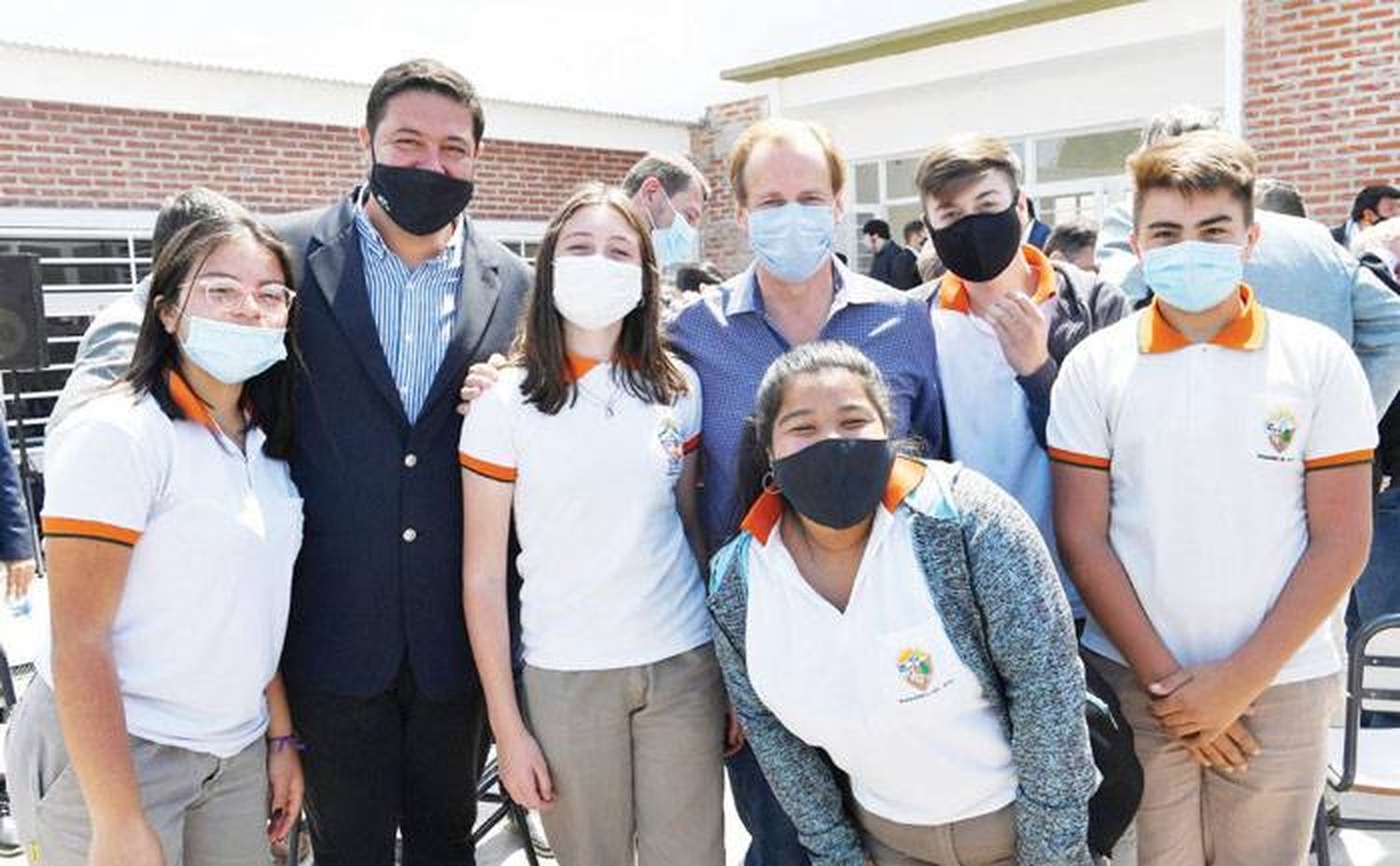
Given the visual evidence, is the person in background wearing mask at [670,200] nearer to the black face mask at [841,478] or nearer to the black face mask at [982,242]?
the black face mask at [982,242]

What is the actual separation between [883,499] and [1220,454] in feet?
2.19

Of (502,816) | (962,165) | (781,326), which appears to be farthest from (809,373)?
(502,816)

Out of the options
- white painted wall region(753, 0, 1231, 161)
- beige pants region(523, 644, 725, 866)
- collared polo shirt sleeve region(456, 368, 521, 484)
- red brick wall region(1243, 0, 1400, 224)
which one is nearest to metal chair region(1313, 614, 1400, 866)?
beige pants region(523, 644, 725, 866)

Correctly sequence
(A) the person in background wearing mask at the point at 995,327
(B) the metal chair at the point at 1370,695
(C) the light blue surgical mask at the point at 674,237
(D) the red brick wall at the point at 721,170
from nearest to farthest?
(A) the person in background wearing mask at the point at 995,327
(B) the metal chair at the point at 1370,695
(C) the light blue surgical mask at the point at 674,237
(D) the red brick wall at the point at 721,170

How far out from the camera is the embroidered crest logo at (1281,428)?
6.50 ft

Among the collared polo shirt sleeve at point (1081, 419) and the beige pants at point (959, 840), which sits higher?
the collared polo shirt sleeve at point (1081, 419)

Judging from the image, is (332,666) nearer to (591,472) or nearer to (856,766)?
(591,472)

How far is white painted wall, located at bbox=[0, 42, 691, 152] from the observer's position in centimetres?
791

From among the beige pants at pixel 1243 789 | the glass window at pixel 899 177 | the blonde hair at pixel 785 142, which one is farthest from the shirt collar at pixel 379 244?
the glass window at pixel 899 177

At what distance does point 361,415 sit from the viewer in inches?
90.0

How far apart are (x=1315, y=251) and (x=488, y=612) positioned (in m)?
2.39

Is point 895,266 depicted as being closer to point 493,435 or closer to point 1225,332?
point 1225,332

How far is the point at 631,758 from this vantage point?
7.29ft

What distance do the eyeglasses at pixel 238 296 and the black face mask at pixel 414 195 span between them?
14.5 inches
